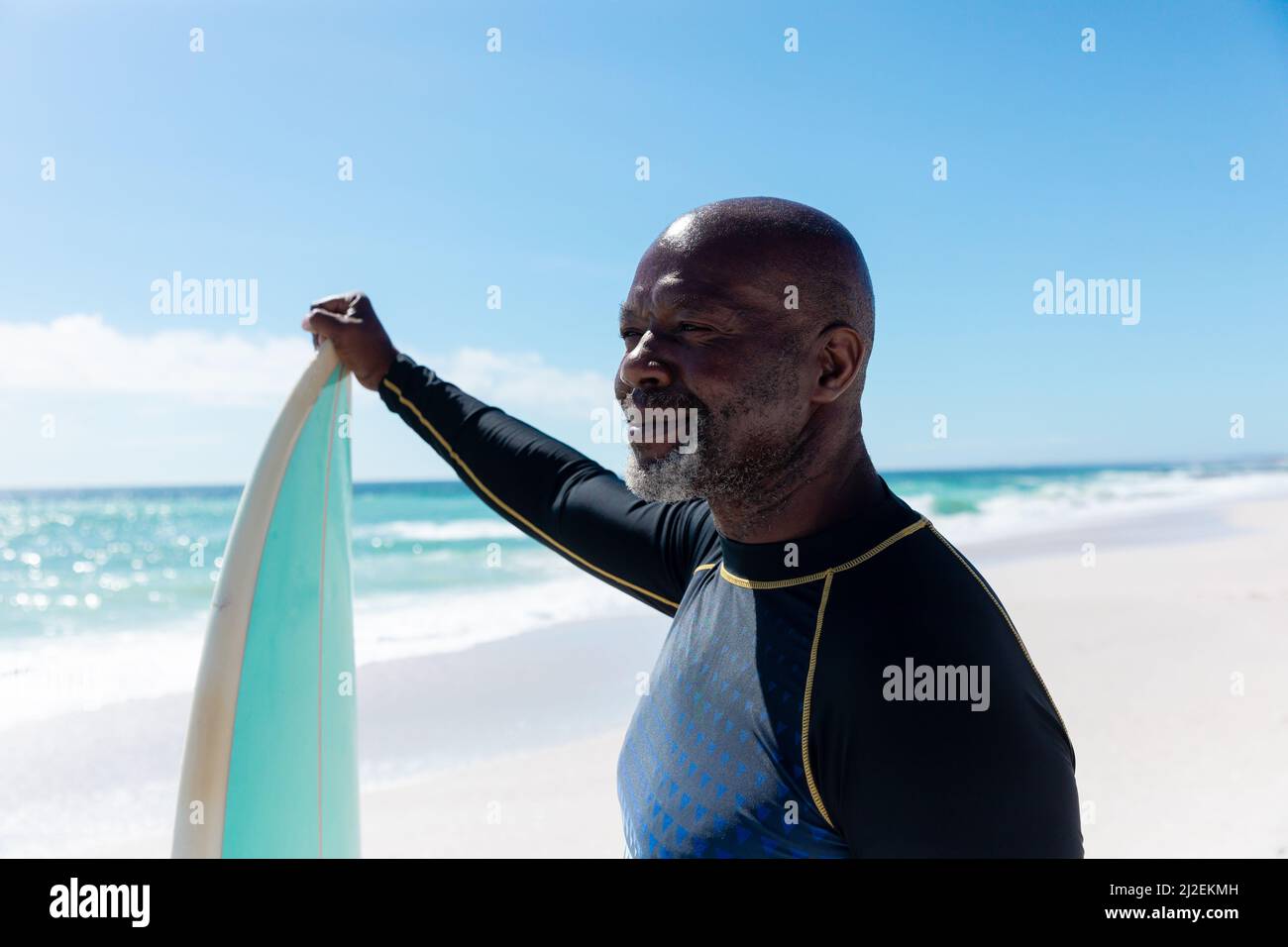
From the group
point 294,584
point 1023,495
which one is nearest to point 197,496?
point 1023,495

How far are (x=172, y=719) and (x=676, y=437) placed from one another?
20.3ft

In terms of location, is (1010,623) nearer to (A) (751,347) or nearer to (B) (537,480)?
(A) (751,347)

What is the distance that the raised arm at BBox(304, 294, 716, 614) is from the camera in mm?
1642

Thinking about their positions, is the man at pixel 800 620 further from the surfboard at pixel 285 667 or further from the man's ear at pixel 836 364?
the surfboard at pixel 285 667

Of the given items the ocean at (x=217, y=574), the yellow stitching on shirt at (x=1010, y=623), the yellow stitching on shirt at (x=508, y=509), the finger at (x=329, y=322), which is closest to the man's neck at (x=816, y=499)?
the yellow stitching on shirt at (x=1010, y=623)

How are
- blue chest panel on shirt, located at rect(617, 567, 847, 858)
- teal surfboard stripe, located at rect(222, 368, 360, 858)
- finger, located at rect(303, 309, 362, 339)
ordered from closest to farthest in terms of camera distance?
blue chest panel on shirt, located at rect(617, 567, 847, 858) → teal surfboard stripe, located at rect(222, 368, 360, 858) → finger, located at rect(303, 309, 362, 339)

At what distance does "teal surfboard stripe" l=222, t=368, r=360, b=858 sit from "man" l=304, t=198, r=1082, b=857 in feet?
2.73

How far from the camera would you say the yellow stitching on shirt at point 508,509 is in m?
1.71

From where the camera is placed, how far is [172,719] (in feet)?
20.5

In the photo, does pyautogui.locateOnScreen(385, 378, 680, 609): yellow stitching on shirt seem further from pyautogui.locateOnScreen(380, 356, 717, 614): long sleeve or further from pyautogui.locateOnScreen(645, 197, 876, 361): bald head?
pyautogui.locateOnScreen(645, 197, 876, 361): bald head

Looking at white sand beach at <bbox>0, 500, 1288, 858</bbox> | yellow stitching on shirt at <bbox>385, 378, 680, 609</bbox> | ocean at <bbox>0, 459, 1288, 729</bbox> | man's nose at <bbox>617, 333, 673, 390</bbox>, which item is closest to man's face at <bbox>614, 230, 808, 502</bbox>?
man's nose at <bbox>617, 333, 673, 390</bbox>

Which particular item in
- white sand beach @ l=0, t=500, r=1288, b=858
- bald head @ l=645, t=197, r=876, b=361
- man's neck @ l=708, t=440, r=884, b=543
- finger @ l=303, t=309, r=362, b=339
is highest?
finger @ l=303, t=309, r=362, b=339

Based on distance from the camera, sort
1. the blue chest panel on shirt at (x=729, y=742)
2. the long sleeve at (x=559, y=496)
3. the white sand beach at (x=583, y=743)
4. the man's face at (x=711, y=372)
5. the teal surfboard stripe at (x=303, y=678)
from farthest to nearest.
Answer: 1. the white sand beach at (x=583, y=743)
2. the teal surfboard stripe at (x=303, y=678)
3. the long sleeve at (x=559, y=496)
4. the man's face at (x=711, y=372)
5. the blue chest panel on shirt at (x=729, y=742)
